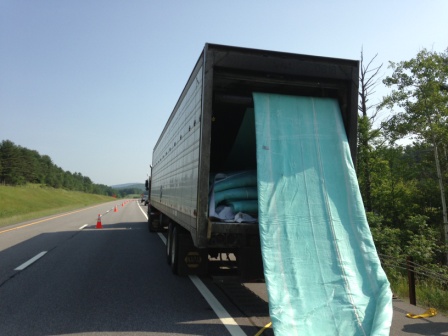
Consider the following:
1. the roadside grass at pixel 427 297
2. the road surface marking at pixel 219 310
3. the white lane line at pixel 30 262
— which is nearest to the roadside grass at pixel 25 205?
the white lane line at pixel 30 262

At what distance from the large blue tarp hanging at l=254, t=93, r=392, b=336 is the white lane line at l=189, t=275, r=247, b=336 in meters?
0.76

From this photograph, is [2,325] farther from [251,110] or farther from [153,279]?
[251,110]

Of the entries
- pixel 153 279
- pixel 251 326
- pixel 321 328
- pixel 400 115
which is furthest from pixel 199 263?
pixel 400 115

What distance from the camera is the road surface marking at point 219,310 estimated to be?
14.7ft

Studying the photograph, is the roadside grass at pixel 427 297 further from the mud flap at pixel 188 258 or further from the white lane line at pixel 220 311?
the mud flap at pixel 188 258

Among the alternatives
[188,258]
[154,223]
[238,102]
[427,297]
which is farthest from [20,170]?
[427,297]

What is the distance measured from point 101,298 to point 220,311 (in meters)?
2.07

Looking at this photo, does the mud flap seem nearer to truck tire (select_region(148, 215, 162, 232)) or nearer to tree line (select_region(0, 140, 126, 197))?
truck tire (select_region(148, 215, 162, 232))

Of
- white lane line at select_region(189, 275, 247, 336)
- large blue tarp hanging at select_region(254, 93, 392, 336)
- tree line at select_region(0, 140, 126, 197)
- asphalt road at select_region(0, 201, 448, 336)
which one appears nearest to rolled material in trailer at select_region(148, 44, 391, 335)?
large blue tarp hanging at select_region(254, 93, 392, 336)

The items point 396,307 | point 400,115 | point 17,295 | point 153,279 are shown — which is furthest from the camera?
point 400,115

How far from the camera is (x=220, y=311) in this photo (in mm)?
5297

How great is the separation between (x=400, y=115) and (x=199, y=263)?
2031cm

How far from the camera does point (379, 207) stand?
2491 cm

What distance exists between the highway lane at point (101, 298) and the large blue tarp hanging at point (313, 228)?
2.83 ft
